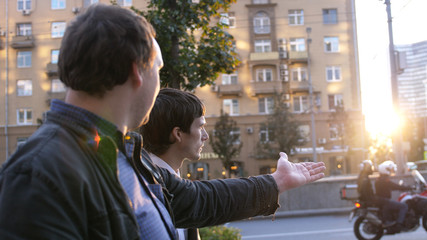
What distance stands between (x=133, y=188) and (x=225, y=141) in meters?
30.9

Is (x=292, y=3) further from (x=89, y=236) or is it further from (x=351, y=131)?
(x=89, y=236)

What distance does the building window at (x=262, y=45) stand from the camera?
35.8 meters

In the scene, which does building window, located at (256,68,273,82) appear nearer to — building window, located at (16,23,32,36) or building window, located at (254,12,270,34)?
building window, located at (254,12,270,34)

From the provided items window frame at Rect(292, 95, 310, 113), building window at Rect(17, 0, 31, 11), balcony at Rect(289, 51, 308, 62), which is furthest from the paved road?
building window at Rect(17, 0, 31, 11)

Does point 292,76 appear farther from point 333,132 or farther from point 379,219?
point 379,219

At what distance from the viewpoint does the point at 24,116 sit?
113ft

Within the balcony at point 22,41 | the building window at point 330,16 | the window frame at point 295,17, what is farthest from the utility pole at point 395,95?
the balcony at point 22,41

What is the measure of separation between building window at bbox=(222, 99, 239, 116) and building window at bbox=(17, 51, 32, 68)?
17.1 meters

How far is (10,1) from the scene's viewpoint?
110 feet

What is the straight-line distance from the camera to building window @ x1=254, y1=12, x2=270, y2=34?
35688 millimetres

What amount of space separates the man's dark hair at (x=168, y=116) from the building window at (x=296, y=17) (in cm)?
3514

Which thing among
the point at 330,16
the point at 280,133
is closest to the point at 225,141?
the point at 280,133

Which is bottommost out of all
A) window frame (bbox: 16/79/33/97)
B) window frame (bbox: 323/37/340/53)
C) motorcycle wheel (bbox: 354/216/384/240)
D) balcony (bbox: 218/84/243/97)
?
motorcycle wheel (bbox: 354/216/384/240)

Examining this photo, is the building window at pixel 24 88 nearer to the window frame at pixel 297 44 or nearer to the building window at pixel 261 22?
the building window at pixel 261 22
